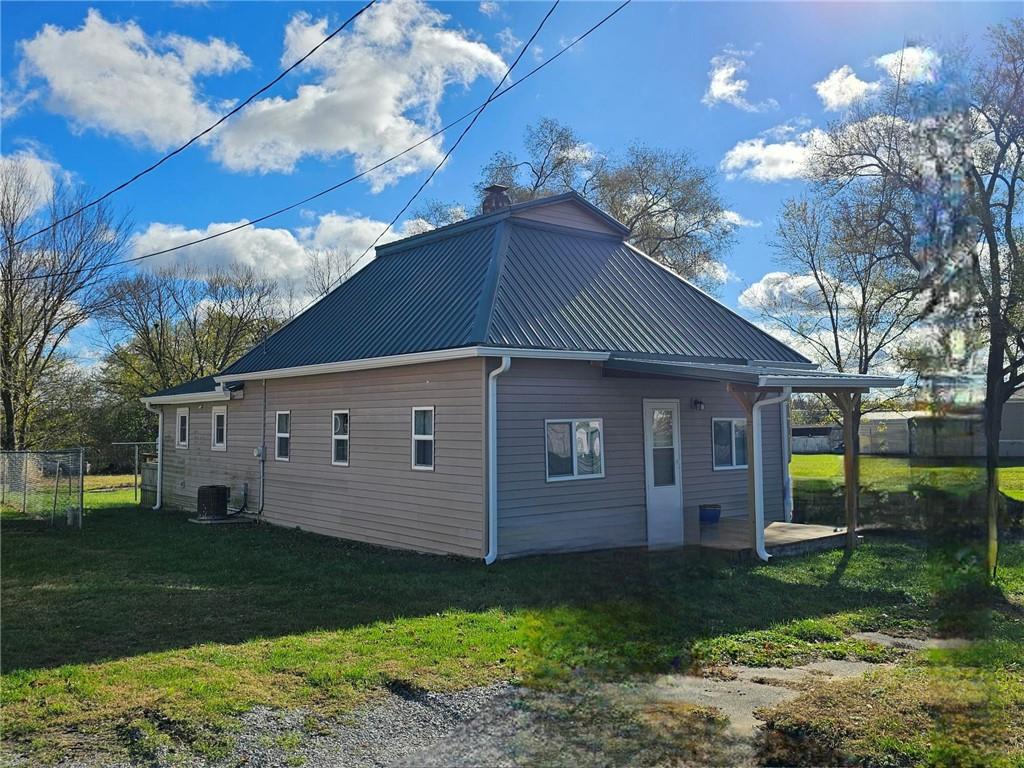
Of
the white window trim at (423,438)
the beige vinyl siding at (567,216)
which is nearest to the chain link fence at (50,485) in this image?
the white window trim at (423,438)

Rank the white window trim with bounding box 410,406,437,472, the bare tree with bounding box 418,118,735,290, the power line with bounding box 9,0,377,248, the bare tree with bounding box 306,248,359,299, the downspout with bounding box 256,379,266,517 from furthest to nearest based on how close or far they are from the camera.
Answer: the bare tree with bounding box 306,248,359,299, the bare tree with bounding box 418,118,735,290, the downspout with bounding box 256,379,266,517, the white window trim with bounding box 410,406,437,472, the power line with bounding box 9,0,377,248

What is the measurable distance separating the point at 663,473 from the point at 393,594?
5361 mm

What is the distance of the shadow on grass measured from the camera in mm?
6152

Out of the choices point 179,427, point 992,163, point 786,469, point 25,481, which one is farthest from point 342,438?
point 992,163

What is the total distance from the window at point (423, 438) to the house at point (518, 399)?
3cm

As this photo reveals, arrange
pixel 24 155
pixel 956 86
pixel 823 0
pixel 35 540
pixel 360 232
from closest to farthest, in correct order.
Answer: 1. pixel 956 86
2. pixel 823 0
3. pixel 35 540
4. pixel 24 155
5. pixel 360 232

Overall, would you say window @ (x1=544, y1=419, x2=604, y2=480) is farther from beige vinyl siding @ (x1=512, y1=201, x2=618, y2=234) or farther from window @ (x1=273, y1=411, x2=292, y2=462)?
window @ (x1=273, y1=411, x2=292, y2=462)

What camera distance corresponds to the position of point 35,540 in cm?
1238

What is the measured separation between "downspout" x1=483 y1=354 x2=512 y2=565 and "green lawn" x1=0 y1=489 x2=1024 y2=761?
46cm

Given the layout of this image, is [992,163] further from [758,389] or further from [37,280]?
[37,280]

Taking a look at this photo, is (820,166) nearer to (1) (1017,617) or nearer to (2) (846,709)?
(1) (1017,617)

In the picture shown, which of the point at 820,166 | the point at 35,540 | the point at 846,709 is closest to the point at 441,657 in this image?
the point at 846,709

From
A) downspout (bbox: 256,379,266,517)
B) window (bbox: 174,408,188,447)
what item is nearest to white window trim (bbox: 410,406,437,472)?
downspout (bbox: 256,379,266,517)

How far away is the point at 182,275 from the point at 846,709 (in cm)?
3749
